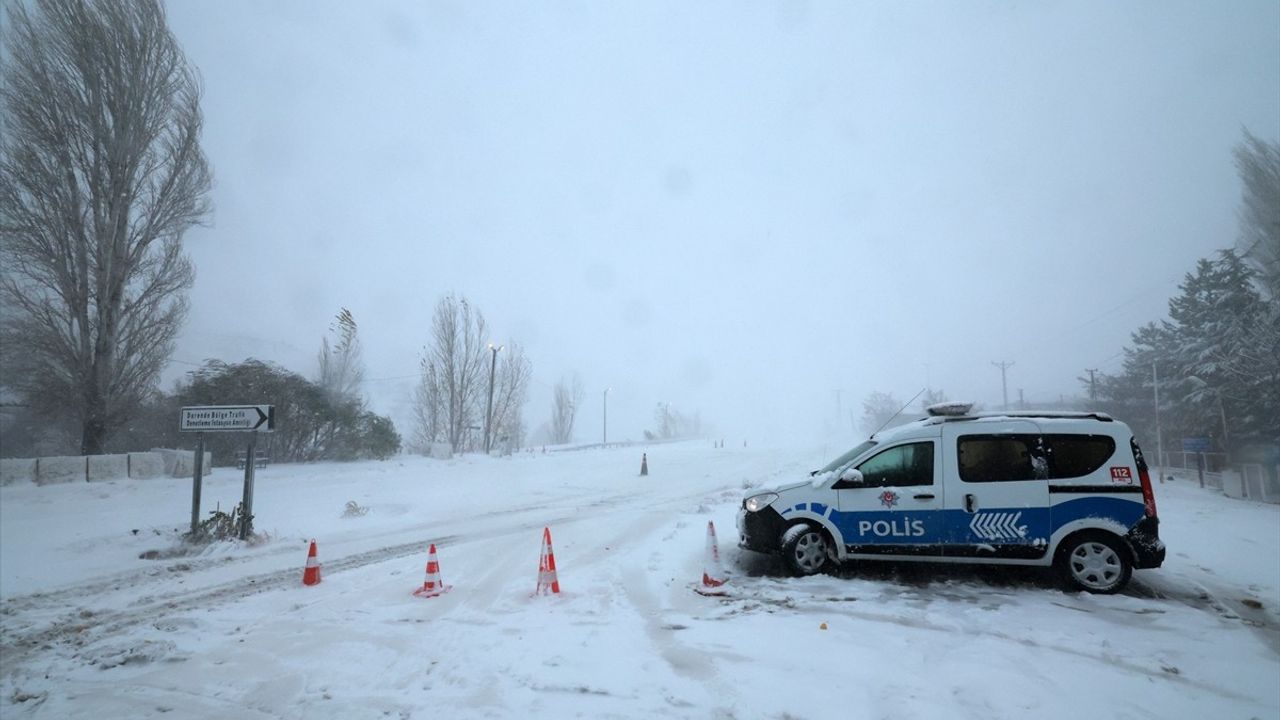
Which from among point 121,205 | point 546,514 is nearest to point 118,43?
point 121,205

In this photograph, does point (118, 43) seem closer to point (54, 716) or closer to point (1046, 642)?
point (54, 716)

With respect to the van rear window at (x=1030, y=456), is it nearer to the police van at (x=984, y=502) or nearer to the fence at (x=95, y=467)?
the police van at (x=984, y=502)

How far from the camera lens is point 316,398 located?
70.6ft

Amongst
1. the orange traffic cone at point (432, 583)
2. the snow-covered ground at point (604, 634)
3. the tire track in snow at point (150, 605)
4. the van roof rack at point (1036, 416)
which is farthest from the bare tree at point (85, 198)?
the van roof rack at point (1036, 416)

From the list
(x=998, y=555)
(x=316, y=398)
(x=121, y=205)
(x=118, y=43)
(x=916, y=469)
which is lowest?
(x=998, y=555)

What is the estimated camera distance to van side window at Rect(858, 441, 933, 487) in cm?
680

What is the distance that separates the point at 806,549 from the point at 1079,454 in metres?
3.32

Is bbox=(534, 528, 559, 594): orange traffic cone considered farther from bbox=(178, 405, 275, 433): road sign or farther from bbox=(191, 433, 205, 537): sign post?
bbox=(191, 433, 205, 537): sign post

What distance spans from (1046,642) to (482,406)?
37.5 metres

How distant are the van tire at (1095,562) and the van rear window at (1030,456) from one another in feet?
2.43

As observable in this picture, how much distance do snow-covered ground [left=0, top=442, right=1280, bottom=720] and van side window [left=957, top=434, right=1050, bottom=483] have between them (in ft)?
4.30

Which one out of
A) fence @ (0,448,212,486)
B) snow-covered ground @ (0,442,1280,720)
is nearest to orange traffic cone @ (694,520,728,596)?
snow-covered ground @ (0,442,1280,720)

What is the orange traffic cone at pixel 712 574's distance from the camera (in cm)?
673

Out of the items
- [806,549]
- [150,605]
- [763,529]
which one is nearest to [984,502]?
[806,549]
